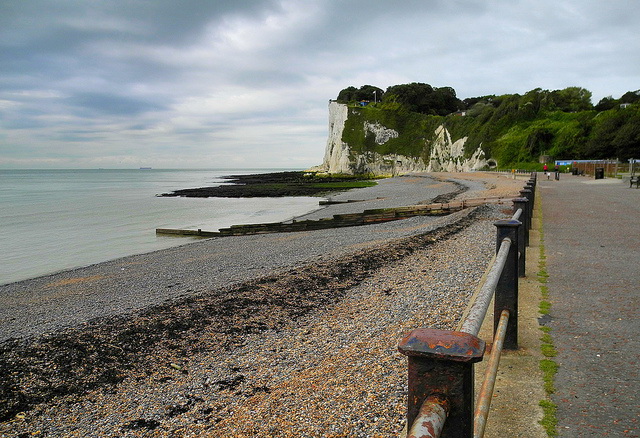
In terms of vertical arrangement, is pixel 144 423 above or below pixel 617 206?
below

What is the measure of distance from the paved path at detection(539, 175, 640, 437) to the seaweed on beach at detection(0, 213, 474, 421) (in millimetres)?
4064

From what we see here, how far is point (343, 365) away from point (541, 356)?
2258 millimetres

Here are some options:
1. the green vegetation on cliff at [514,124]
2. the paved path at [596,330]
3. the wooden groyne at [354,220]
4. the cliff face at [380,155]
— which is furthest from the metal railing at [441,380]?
the cliff face at [380,155]

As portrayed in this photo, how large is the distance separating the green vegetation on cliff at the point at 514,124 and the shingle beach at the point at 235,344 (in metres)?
57.5

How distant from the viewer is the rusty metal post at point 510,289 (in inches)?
155

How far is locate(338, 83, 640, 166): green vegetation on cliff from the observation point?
60281 mm

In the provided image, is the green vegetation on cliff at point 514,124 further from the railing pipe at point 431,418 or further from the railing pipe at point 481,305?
the railing pipe at point 431,418

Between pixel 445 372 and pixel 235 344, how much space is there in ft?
18.6

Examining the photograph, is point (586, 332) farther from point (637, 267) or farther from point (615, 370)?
point (637, 267)

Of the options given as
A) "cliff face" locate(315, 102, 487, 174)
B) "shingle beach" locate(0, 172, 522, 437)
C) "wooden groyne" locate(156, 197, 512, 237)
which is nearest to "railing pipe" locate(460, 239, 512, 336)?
"shingle beach" locate(0, 172, 522, 437)

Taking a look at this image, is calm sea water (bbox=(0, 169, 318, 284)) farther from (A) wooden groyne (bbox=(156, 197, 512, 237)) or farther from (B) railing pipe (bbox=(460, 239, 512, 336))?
(B) railing pipe (bbox=(460, 239, 512, 336))

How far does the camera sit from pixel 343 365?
5.30m

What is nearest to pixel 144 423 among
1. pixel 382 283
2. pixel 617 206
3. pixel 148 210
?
pixel 382 283

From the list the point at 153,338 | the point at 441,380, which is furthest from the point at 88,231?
the point at 441,380
